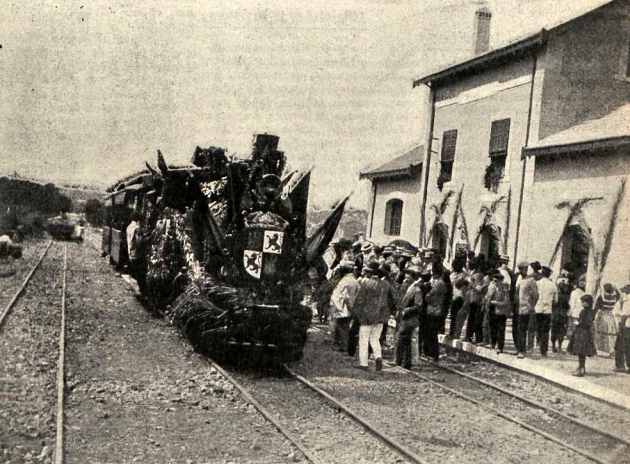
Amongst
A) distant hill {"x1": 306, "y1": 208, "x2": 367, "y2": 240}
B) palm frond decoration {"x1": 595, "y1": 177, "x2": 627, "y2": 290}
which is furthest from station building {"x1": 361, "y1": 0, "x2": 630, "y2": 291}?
distant hill {"x1": 306, "y1": 208, "x2": 367, "y2": 240}

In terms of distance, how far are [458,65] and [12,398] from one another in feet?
46.5

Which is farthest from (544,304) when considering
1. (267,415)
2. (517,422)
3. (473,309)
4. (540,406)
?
(267,415)

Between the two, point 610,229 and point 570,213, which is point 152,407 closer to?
point 610,229

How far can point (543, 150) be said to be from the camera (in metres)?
14.0

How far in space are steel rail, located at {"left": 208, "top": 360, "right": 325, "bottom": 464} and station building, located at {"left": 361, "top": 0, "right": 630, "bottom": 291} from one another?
22.8ft

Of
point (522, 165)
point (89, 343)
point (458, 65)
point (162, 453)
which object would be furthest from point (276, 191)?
point (458, 65)

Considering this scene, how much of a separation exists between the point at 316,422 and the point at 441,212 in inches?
484

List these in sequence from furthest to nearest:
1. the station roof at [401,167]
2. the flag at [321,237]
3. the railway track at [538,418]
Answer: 1. the station roof at [401,167]
2. the flag at [321,237]
3. the railway track at [538,418]

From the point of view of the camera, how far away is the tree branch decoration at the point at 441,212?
60.0ft

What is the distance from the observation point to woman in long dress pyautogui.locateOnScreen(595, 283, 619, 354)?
1048 cm

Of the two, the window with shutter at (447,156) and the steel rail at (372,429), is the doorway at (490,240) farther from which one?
the steel rail at (372,429)

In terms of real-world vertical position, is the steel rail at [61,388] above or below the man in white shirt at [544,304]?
below

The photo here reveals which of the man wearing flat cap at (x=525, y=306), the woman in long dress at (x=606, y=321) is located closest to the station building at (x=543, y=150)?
the woman in long dress at (x=606, y=321)

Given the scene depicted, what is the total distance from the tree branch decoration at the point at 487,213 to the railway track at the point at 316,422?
8.62m
